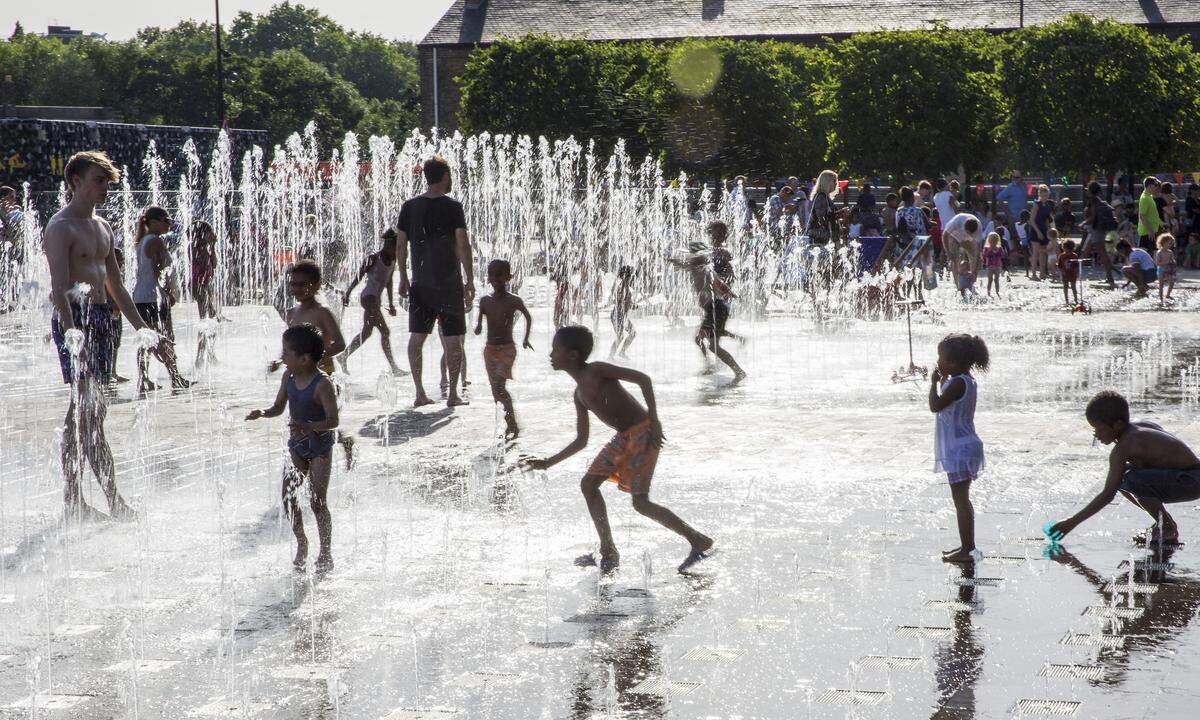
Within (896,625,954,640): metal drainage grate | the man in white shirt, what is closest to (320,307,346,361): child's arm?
(896,625,954,640): metal drainage grate

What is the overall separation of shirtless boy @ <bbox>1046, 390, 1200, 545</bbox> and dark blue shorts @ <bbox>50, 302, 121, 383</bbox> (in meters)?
4.35

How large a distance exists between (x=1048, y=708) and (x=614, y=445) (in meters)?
2.29

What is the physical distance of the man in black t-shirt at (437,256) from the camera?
10219 millimetres

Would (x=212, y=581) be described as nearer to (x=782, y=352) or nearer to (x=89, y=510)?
(x=89, y=510)

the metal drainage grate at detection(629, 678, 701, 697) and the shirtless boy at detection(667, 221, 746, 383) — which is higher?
the shirtless boy at detection(667, 221, 746, 383)

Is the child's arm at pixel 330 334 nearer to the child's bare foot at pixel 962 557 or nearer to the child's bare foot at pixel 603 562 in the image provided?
the child's bare foot at pixel 603 562

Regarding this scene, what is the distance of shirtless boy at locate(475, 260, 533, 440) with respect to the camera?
367 inches

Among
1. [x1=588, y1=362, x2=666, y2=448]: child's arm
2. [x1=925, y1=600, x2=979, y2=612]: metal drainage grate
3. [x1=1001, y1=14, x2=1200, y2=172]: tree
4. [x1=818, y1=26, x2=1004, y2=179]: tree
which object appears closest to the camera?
[x1=925, y1=600, x2=979, y2=612]: metal drainage grate

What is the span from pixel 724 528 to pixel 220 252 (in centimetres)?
1980

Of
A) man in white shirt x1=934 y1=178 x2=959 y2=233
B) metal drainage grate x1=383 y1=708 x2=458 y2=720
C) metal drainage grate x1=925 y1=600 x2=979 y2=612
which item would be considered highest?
man in white shirt x1=934 y1=178 x2=959 y2=233

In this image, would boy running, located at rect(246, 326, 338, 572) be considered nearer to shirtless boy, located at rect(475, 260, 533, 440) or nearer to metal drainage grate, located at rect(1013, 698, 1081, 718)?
metal drainage grate, located at rect(1013, 698, 1081, 718)

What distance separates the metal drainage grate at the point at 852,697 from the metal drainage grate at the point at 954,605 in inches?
39.7

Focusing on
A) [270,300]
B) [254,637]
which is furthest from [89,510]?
[270,300]

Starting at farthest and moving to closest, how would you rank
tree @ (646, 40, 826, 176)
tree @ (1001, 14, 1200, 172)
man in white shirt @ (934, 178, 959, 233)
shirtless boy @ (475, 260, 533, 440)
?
tree @ (646, 40, 826, 176) < tree @ (1001, 14, 1200, 172) < man in white shirt @ (934, 178, 959, 233) < shirtless boy @ (475, 260, 533, 440)
